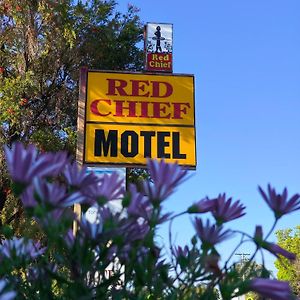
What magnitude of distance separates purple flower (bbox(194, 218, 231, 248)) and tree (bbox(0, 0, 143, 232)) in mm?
9537

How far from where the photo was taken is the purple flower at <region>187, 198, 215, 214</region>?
148 centimetres

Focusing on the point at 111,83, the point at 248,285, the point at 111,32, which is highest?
the point at 111,32

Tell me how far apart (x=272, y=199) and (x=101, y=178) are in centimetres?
49

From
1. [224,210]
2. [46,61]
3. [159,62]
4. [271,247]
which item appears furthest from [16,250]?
[46,61]

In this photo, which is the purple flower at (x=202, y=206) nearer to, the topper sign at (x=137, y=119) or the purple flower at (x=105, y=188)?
the purple flower at (x=105, y=188)

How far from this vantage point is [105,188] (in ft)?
4.57

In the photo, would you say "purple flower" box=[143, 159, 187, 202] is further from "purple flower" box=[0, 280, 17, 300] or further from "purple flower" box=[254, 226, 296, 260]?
"purple flower" box=[0, 280, 17, 300]

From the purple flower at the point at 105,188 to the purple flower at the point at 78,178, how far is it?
0.01 m

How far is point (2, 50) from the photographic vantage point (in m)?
11.8

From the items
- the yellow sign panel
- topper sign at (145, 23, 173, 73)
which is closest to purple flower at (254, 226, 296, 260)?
the yellow sign panel

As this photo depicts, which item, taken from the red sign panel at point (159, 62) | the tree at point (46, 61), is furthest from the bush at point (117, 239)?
the tree at point (46, 61)

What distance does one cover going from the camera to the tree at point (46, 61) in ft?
36.2

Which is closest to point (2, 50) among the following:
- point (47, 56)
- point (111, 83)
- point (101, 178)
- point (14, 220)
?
point (47, 56)

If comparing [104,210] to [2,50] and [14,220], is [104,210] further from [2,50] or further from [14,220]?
[2,50]
